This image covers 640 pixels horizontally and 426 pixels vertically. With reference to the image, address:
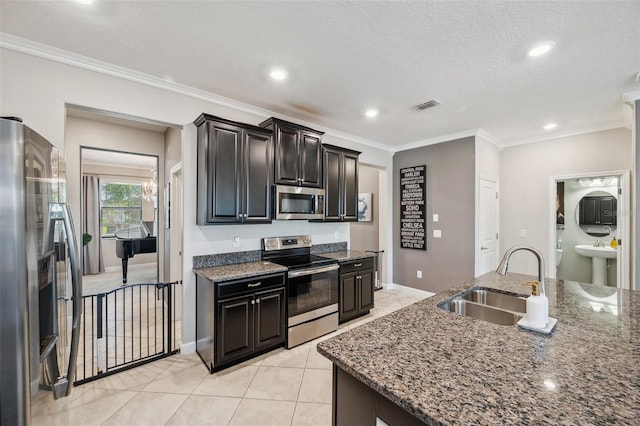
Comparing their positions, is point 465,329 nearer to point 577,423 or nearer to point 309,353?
point 577,423

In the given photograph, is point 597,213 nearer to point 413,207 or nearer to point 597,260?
point 597,260

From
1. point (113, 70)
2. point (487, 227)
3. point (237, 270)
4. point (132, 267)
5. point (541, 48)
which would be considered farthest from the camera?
point (132, 267)

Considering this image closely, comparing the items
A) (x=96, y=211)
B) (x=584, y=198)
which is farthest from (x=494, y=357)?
(x=96, y=211)

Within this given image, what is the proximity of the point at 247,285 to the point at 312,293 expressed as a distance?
0.84 m

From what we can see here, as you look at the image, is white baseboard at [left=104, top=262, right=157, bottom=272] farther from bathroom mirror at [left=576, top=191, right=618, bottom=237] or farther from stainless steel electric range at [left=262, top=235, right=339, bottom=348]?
bathroom mirror at [left=576, top=191, right=618, bottom=237]

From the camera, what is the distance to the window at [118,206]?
6.77m

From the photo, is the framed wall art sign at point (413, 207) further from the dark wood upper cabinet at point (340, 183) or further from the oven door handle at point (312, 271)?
the oven door handle at point (312, 271)

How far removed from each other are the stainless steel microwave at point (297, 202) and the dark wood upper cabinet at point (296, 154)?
8 centimetres

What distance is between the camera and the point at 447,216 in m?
4.46

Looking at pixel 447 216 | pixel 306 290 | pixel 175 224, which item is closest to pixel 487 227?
pixel 447 216

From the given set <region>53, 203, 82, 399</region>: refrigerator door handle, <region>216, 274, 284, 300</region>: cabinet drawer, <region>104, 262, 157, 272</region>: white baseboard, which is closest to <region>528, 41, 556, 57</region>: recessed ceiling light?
<region>216, 274, 284, 300</region>: cabinet drawer

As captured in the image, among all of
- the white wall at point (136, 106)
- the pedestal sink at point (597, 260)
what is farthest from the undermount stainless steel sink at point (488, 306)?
the pedestal sink at point (597, 260)

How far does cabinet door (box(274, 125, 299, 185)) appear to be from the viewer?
3.12m

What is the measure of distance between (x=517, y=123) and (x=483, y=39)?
2.45 m
